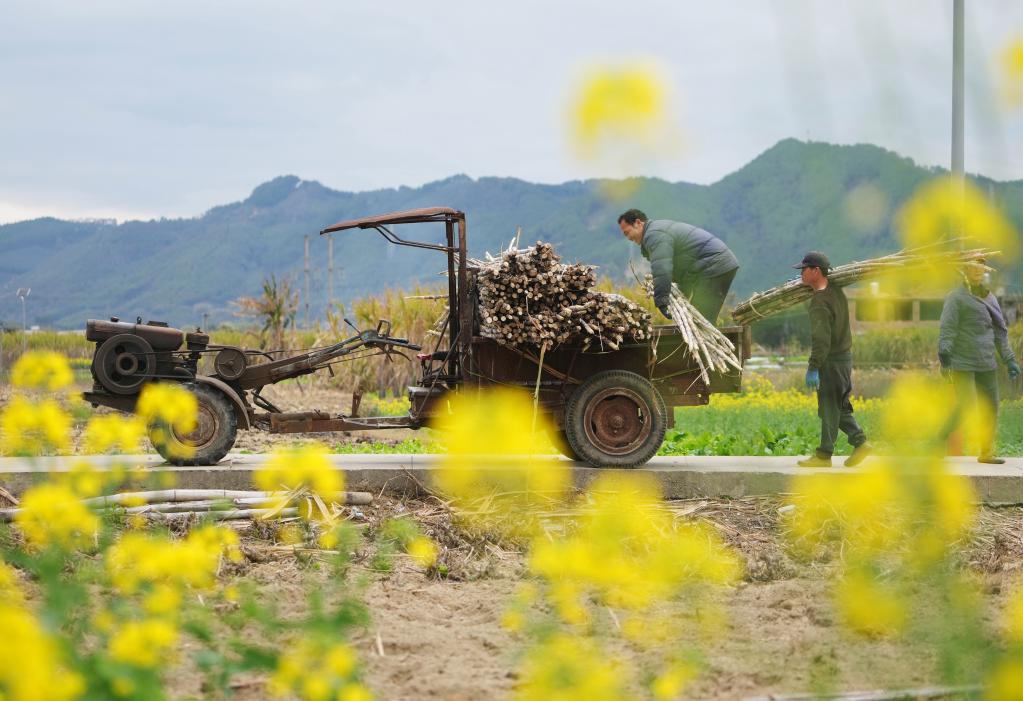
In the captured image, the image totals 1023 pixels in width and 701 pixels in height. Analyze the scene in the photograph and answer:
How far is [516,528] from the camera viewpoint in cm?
599

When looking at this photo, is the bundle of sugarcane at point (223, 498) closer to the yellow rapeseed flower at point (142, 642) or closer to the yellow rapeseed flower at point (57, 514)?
the yellow rapeseed flower at point (57, 514)

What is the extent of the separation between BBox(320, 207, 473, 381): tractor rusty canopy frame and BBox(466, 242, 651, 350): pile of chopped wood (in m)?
0.22

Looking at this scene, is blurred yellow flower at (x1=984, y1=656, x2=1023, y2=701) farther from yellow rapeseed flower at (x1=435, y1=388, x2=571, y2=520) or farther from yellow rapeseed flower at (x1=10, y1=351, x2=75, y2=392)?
yellow rapeseed flower at (x1=435, y1=388, x2=571, y2=520)

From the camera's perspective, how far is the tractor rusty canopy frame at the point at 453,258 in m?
6.84

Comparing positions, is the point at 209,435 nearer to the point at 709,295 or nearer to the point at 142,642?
the point at 709,295

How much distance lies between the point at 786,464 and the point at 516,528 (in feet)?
8.01

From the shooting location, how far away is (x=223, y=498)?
5.90 metres

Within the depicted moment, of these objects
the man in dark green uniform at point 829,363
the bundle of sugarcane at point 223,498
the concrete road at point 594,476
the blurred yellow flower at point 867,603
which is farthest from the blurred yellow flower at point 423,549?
the man in dark green uniform at point 829,363

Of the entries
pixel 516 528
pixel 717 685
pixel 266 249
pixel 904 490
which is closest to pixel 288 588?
pixel 516 528

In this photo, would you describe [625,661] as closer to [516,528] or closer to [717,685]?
[717,685]

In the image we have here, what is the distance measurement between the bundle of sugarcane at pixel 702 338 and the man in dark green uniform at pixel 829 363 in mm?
541

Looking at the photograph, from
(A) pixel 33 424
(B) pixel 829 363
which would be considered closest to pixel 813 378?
(B) pixel 829 363

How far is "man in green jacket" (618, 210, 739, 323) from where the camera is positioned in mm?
6922

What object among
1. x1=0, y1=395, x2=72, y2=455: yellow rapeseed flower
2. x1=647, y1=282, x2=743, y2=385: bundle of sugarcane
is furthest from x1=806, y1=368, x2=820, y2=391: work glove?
x1=0, y1=395, x2=72, y2=455: yellow rapeseed flower
